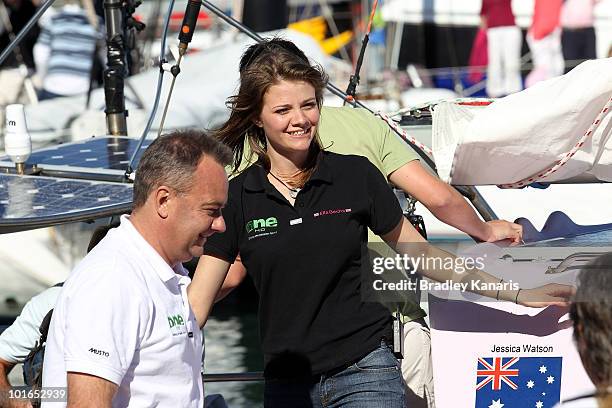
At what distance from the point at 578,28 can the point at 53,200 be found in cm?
861

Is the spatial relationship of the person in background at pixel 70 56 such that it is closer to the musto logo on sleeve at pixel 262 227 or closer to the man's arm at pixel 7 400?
the man's arm at pixel 7 400

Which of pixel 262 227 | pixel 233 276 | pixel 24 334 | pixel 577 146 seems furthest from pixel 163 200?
pixel 577 146

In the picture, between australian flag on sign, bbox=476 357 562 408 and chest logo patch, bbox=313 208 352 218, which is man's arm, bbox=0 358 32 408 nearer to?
chest logo patch, bbox=313 208 352 218

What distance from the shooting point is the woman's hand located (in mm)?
3102

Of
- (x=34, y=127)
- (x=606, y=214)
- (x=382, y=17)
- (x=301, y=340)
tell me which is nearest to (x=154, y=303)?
(x=301, y=340)

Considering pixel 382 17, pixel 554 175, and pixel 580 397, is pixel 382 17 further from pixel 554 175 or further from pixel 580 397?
pixel 580 397

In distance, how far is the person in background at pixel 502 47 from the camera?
1165 cm

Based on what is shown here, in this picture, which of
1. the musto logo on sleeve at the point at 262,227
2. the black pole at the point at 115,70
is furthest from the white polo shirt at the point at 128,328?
the black pole at the point at 115,70

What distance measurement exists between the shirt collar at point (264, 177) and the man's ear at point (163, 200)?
2.16 ft

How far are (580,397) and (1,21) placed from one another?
42.9 feet

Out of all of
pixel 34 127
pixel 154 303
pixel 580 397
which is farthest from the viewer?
pixel 34 127

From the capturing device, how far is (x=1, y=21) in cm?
1402

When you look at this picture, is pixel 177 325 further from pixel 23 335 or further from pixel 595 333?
pixel 23 335

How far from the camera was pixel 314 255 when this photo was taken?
294 centimetres
